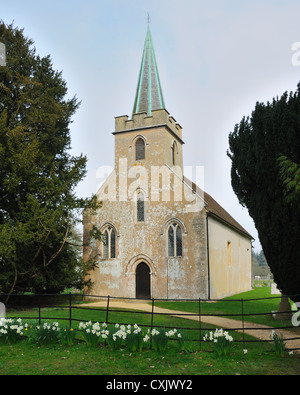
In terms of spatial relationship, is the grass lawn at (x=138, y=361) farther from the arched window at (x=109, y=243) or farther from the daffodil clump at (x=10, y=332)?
the arched window at (x=109, y=243)

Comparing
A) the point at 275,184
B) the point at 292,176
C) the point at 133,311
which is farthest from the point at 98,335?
the point at 275,184

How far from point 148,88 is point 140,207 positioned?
9082 mm

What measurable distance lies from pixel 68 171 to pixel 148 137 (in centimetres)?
613

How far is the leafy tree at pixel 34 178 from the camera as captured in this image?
17.4m

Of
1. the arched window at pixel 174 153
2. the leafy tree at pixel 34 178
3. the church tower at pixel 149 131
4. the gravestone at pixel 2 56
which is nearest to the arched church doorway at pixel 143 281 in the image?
the leafy tree at pixel 34 178

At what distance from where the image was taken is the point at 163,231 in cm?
2231

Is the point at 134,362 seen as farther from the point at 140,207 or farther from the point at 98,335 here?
the point at 140,207

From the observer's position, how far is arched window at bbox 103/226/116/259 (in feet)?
77.8

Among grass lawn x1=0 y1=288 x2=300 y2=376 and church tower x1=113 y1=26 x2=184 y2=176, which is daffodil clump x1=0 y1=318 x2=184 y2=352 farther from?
church tower x1=113 y1=26 x2=184 y2=176

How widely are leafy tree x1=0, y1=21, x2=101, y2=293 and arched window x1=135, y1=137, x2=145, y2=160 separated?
13.5ft

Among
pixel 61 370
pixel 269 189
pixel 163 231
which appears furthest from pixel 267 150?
pixel 163 231

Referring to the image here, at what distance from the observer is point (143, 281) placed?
22.5 metres

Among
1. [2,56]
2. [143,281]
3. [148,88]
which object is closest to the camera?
[2,56]

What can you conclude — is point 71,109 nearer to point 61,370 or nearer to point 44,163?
point 44,163
